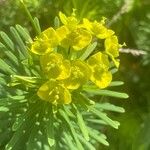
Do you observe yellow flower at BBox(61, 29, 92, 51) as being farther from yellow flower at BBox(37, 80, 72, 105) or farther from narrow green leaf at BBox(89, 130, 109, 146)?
narrow green leaf at BBox(89, 130, 109, 146)

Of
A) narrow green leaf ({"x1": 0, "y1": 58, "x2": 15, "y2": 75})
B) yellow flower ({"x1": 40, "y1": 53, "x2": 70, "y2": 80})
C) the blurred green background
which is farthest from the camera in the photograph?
the blurred green background

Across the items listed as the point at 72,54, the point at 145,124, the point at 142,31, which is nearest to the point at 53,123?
the point at 72,54

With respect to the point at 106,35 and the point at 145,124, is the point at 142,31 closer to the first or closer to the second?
the point at 145,124

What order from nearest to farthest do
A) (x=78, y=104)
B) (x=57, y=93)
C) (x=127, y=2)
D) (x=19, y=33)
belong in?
(x=57, y=93) → (x=78, y=104) → (x=19, y=33) → (x=127, y=2)

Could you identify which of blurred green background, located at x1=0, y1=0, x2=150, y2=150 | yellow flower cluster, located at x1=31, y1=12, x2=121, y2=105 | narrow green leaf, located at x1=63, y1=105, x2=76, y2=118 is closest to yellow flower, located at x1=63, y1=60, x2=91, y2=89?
yellow flower cluster, located at x1=31, y1=12, x2=121, y2=105

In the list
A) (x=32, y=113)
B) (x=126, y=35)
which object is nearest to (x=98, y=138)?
(x=32, y=113)

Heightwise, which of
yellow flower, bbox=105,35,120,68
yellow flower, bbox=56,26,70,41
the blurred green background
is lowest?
the blurred green background

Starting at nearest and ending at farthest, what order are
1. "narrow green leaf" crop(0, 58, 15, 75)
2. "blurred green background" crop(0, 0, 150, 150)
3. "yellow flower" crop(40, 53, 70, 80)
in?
"yellow flower" crop(40, 53, 70, 80) < "narrow green leaf" crop(0, 58, 15, 75) < "blurred green background" crop(0, 0, 150, 150)

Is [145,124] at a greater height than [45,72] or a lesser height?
lesser
